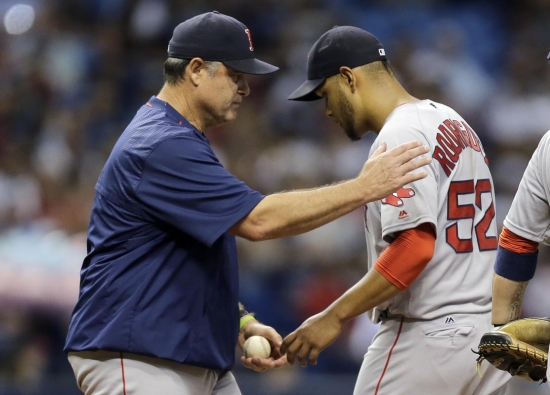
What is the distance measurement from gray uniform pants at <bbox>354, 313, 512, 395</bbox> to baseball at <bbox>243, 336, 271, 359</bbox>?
438mm

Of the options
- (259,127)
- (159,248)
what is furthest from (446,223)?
(259,127)

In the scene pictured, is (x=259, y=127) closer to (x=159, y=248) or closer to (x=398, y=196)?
(x=398, y=196)

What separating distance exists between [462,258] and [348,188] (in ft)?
2.03

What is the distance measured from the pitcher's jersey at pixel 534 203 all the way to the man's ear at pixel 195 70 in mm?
1257

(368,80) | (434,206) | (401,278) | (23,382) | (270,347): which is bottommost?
(23,382)

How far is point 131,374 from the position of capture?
287 cm

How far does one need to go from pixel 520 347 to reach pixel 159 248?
1282mm

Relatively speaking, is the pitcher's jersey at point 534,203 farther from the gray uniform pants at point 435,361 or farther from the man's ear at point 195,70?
the man's ear at point 195,70

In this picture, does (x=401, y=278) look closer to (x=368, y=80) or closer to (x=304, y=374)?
(x=368, y=80)

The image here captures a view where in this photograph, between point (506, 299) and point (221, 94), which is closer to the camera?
point (506, 299)

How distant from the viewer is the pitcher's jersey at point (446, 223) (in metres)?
3.13

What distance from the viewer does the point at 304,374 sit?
618 cm

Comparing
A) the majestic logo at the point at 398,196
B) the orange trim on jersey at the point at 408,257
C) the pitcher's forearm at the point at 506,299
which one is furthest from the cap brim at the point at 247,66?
the pitcher's forearm at the point at 506,299

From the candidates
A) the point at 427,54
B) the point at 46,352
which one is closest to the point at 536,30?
the point at 427,54
